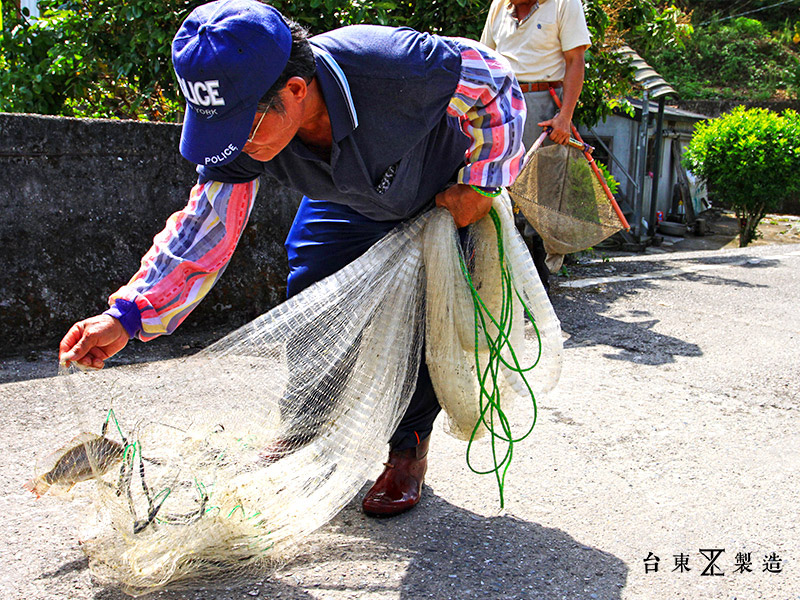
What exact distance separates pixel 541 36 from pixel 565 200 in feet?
3.27

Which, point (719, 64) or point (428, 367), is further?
point (719, 64)

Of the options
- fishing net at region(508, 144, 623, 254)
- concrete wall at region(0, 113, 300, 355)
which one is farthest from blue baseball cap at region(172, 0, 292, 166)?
concrete wall at region(0, 113, 300, 355)

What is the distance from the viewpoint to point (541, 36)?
3.98 metres

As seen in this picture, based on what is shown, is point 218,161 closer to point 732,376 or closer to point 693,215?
point 732,376

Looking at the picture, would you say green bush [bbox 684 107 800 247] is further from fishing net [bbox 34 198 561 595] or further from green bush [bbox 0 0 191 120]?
fishing net [bbox 34 198 561 595]

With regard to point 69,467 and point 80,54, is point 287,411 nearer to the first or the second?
point 69,467

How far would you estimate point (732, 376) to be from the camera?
142 inches

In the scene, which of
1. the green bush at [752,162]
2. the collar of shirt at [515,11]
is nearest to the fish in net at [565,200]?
the collar of shirt at [515,11]

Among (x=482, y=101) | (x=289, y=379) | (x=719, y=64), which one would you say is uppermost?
(x=719, y=64)

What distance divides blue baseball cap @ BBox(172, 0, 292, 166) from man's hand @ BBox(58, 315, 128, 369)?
0.49 meters

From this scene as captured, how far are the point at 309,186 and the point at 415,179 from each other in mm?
289

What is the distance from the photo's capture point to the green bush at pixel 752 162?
10961 millimetres

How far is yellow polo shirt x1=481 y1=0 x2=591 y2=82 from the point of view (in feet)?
12.8

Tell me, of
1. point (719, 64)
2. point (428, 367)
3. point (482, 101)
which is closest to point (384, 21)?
point (482, 101)
